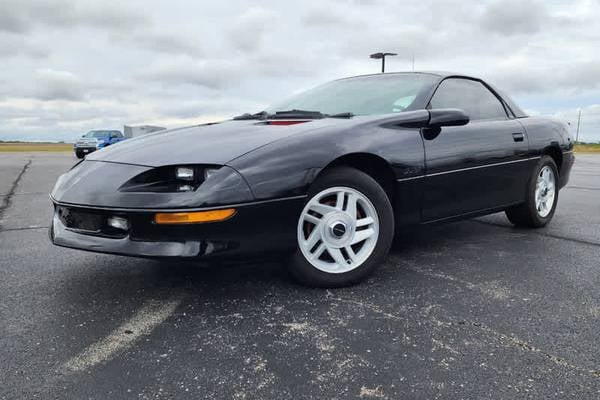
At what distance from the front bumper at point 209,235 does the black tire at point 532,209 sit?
2.47 metres

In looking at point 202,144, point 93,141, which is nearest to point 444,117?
point 202,144

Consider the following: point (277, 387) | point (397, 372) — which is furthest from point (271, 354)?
point (397, 372)

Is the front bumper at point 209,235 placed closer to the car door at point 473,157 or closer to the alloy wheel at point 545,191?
the car door at point 473,157

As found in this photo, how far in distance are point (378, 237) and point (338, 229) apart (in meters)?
0.27

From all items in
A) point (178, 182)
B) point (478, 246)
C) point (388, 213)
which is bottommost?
point (478, 246)

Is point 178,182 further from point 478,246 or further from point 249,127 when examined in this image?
point 478,246

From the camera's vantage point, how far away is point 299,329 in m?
2.10

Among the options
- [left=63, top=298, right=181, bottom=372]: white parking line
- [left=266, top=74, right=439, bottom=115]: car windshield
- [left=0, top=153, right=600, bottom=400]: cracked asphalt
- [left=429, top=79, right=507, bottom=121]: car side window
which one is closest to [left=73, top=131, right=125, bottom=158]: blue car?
[left=266, top=74, right=439, bottom=115]: car windshield

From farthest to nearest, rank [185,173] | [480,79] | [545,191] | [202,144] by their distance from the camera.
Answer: [545,191]
[480,79]
[202,144]
[185,173]

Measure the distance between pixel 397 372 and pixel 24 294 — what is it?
2.00 m

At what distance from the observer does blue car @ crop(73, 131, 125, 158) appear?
2217cm

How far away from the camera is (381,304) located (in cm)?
239

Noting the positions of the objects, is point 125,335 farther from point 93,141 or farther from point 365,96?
point 93,141

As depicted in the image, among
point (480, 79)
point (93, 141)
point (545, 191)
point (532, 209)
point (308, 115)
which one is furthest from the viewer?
point (93, 141)
